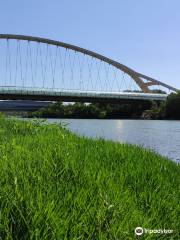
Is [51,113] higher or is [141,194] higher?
[141,194]

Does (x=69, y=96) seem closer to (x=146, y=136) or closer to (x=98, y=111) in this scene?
(x=98, y=111)

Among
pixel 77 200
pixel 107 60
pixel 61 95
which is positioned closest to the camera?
pixel 77 200

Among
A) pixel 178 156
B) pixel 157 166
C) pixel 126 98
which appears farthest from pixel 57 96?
pixel 157 166

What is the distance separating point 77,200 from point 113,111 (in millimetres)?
102452

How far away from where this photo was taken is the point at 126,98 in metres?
89.4

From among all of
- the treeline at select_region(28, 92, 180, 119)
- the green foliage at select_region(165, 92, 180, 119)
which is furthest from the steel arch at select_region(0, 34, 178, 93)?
the green foliage at select_region(165, 92, 180, 119)

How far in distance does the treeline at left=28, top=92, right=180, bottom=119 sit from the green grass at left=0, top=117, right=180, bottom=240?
9032 cm

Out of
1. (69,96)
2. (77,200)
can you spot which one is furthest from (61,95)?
(77,200)

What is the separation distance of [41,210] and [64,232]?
0.36 meters

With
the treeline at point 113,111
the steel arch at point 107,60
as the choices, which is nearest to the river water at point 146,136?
the treeline at point 113,111

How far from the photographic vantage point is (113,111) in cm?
10669

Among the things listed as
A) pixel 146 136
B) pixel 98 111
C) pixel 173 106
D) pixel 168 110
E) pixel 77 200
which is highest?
pixel 77 200

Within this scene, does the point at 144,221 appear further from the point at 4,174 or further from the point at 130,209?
the point at 4,174

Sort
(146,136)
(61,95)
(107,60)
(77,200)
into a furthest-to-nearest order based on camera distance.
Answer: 1. (107,60)
2. (61,95)
3. (146,136)
4. (77,200)
